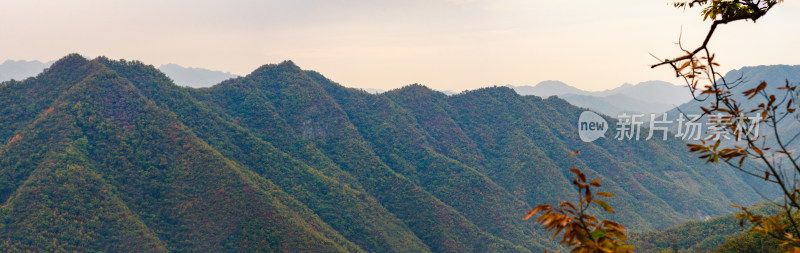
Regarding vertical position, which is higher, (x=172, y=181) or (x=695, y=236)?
(x=172, y=181)

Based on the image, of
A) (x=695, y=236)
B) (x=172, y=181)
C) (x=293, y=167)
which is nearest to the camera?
(x=172, y=181)

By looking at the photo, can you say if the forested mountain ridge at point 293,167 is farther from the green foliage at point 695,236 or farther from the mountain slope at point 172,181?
the green foliage at point 695,236

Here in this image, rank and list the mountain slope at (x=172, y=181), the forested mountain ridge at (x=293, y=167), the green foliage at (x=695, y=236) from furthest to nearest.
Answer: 1. the green foliage at (x=695, y=236)
2. the mountain slope at (x=172, y=181)
3. the forested mountain ridge at (x=293, y=167)

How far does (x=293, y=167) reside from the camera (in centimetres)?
7612

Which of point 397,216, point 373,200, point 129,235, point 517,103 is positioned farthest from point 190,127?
point 517,103

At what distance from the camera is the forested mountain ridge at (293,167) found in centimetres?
5306

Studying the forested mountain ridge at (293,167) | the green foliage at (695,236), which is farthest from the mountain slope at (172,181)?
the green foliage at (695,236)

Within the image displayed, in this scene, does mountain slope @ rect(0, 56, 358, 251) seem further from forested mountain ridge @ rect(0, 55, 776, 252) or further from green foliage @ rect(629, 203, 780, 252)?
green foliage @ rect(629, 203, 780, 252)

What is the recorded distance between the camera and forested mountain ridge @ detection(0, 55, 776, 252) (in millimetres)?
53062

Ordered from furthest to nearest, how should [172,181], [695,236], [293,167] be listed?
[293,167], [695,236], [172,181]

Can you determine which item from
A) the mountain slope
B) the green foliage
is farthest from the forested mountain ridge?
the green foliage

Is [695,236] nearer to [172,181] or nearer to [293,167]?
[293,167]

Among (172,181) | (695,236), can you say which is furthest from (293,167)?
(695,236)

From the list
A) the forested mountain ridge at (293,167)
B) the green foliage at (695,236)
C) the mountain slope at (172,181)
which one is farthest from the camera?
the green foliage at (695,236)
